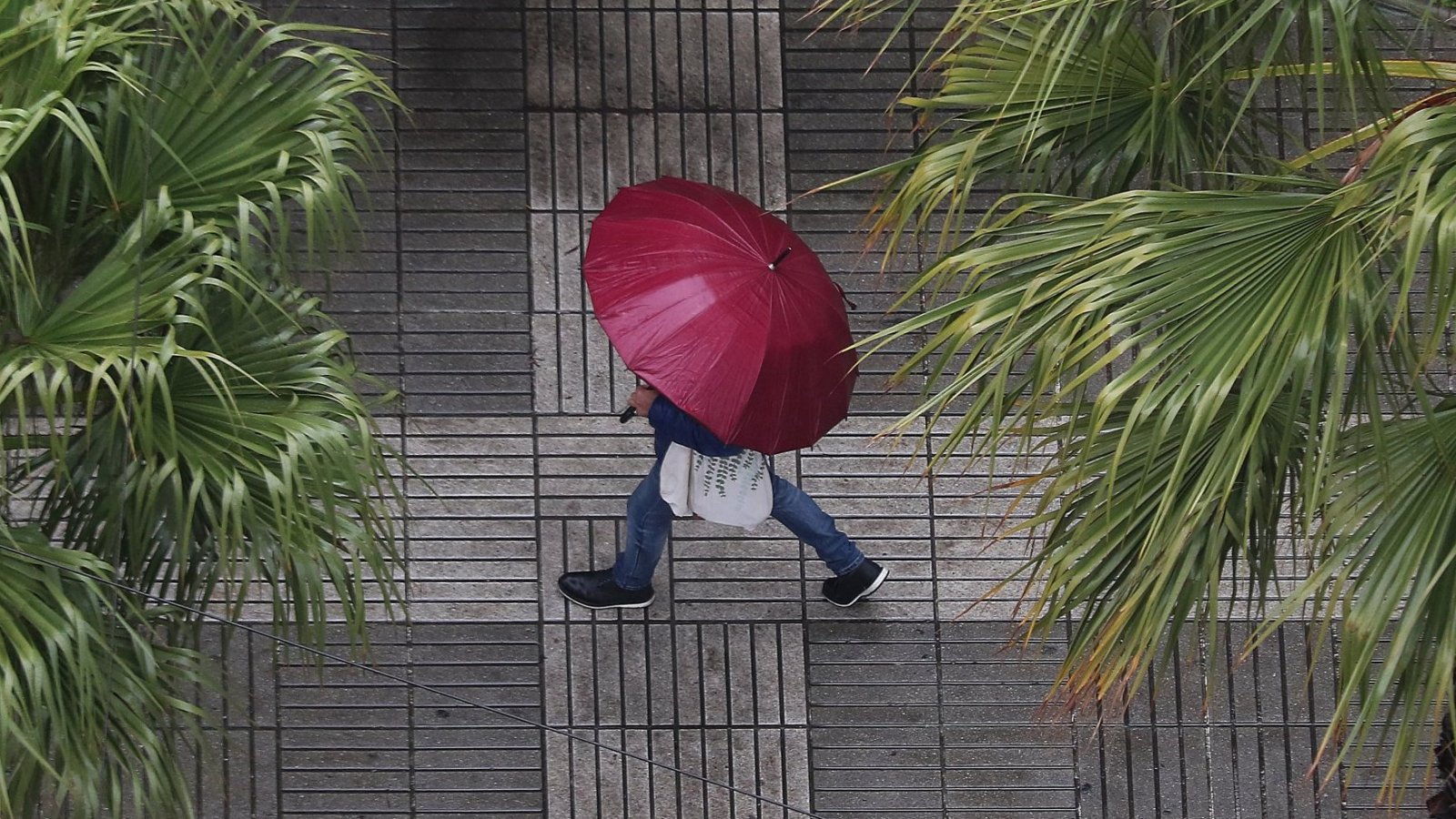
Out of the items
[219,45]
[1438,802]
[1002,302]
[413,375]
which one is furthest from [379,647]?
[1438,802]

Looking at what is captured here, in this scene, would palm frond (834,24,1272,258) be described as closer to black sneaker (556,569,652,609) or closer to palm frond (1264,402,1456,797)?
palm frond (1264,402,1456,797)

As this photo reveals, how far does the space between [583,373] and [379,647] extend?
1.19 m

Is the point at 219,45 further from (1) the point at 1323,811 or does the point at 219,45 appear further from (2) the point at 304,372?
(1) the point at 1323,811

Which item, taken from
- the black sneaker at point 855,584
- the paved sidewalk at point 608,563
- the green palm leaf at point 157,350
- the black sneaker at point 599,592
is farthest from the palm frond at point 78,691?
the black sneaker at point 855,584

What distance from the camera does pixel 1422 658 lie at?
2.87m

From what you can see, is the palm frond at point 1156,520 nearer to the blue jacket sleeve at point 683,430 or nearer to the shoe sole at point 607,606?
the blue jacket sleeve at point 683,430

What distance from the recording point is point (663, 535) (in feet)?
15.8

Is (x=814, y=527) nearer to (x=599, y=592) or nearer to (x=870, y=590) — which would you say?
(x=870, y=590)

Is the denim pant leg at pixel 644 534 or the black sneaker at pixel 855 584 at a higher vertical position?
the denim pant leg at pixel 644 534

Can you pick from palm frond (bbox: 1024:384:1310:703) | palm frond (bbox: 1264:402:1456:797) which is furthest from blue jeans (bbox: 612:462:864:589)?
palm frond (bbox: 1264:402:1456:797)

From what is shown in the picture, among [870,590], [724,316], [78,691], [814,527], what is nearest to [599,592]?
[814,527]

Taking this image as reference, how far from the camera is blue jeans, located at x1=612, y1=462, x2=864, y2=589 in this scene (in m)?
4.68

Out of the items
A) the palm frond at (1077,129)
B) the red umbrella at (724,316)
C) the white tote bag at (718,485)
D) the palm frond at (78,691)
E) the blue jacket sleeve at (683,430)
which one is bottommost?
the palm frond at (78,691)

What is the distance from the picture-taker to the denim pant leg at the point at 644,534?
4645 millimetres
